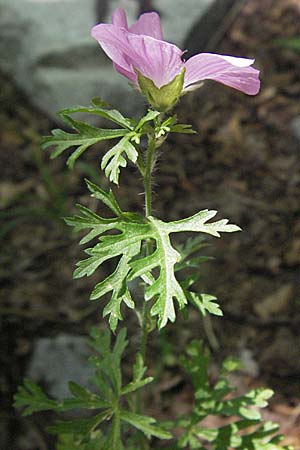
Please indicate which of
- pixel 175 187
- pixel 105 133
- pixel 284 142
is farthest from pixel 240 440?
pixel 284 142

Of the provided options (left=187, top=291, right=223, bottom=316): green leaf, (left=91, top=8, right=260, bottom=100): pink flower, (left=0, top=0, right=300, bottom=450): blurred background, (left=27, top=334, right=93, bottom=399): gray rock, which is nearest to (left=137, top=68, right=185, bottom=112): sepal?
(left=91, top=8, right=260, bottom=100): pink flower

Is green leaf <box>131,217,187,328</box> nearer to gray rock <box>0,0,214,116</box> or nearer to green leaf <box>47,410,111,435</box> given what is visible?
green leaf <box>47,410,111,435</box>

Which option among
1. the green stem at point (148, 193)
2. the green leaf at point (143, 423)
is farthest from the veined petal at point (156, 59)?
the green leaf at point (143, 423)

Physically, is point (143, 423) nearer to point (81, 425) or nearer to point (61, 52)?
point (81, 425)

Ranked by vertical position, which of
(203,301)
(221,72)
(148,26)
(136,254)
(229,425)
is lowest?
(229,425)

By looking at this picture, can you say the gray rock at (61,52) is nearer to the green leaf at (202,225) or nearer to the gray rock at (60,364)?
the gray rock at (60,364)

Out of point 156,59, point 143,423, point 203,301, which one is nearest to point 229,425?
point 143,423
